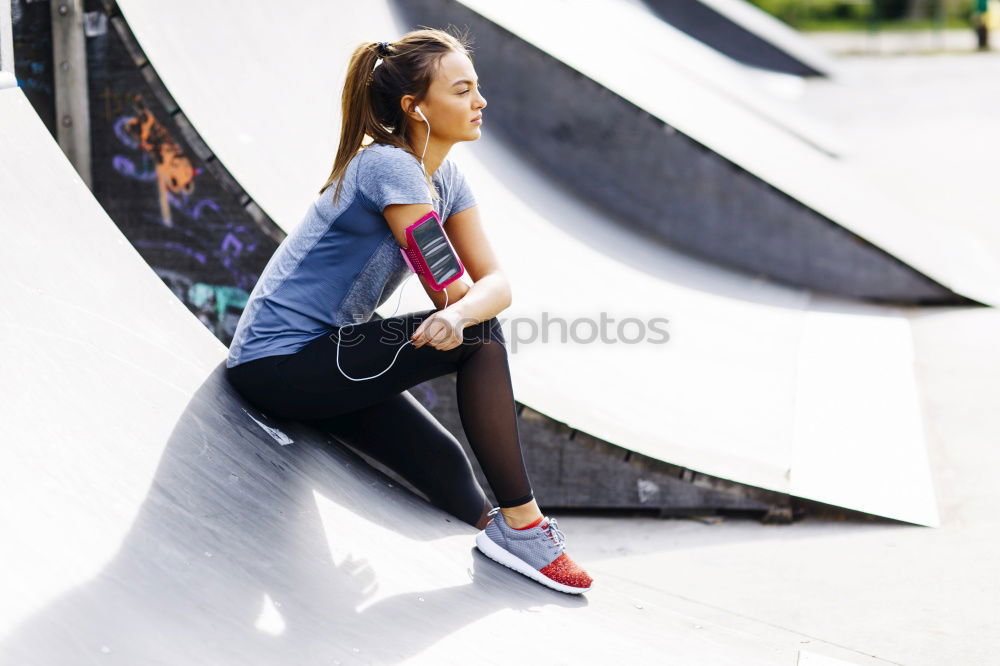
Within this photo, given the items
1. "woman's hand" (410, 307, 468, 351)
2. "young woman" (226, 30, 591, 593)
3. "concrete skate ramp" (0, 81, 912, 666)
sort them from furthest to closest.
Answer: "young woman" (226, 30, 591, 593)
"woman's hand" (410, 307, 468, 351)
"concrete skate ramp" (0, 81, 912, 666)

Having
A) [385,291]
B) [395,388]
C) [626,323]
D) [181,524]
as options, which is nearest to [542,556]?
[395,388]

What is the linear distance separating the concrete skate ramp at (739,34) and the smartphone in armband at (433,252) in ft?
51.4

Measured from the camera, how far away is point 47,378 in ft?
8.81

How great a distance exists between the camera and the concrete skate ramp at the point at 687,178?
22.5ft

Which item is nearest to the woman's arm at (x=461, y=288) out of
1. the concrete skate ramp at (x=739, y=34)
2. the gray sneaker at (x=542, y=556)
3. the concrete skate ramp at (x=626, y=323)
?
the gray sneaker at (x=542, y=556)

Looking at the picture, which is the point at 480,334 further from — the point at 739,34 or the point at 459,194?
the point at 739,34

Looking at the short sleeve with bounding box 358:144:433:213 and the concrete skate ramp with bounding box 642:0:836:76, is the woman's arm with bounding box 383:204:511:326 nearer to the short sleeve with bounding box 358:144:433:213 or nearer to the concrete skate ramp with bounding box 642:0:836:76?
the short sleeve with bounding box 358:144:433:213

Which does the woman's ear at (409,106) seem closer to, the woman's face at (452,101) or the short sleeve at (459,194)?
the woman's face at (452,101)

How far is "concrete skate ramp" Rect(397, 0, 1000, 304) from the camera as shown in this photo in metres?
6.86

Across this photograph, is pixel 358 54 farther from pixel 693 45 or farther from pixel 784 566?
pixel 693 45

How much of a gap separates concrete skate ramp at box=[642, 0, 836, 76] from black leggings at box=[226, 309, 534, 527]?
1552 centimetres

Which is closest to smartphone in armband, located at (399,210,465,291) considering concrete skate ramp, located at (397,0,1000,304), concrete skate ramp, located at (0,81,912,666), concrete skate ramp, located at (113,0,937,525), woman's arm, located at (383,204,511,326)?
woman's arm, located at (383,204,511,326)

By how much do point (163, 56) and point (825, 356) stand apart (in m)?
3.77

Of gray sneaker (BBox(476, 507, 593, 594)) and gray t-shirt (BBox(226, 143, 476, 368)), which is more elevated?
gray t-shirt (BBox(226, 143, 476, 368))
